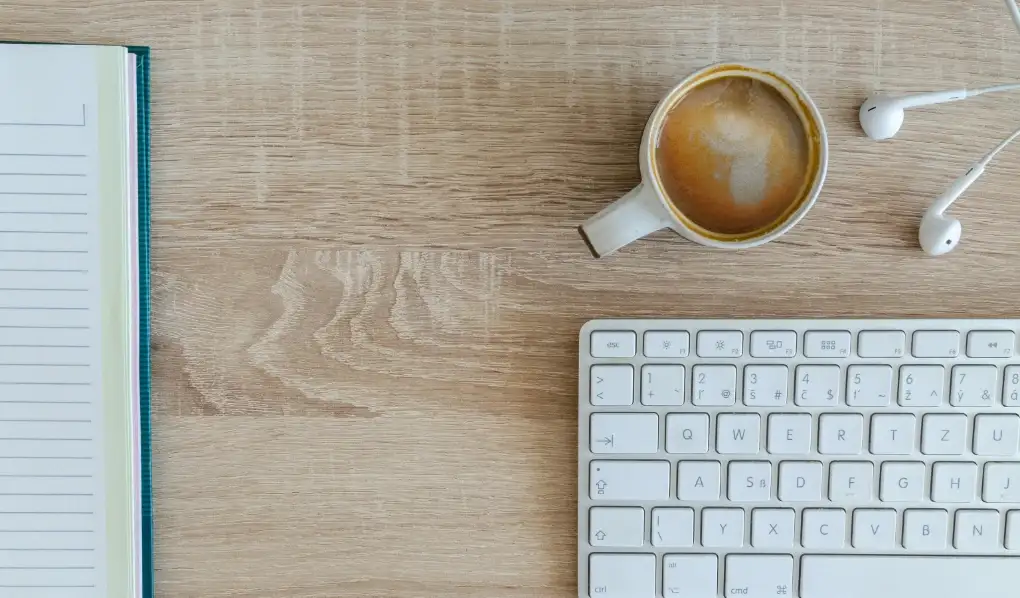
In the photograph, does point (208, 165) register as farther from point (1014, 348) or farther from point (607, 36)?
point (1014, 348)

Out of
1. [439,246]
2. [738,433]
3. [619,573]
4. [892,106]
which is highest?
[892,106]

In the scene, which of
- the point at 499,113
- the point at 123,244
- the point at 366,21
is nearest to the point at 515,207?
the point at 499,113

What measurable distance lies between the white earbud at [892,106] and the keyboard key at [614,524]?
1.08 ft

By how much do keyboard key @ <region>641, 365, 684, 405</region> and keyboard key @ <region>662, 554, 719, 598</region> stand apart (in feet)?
0.39

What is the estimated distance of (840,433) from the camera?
1.87 feet

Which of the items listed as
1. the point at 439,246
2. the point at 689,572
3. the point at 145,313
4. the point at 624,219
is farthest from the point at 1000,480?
→ the point at 145,313

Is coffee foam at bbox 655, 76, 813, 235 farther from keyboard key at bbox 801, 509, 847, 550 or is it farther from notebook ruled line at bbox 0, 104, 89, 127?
notebook ruled line at bbox 0, 104, 89, 127

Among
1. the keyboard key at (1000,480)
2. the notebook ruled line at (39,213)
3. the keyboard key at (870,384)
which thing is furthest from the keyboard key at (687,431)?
the notebook ruled line at (39,213)

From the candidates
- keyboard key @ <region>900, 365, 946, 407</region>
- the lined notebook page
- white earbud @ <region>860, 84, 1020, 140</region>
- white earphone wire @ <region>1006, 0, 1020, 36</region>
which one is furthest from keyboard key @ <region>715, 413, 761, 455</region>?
the lined notebook page

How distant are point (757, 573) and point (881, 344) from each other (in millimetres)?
193

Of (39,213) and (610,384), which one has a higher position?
(39,213)

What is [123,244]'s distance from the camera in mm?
562

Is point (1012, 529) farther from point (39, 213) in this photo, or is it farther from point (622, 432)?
point (39, 213)

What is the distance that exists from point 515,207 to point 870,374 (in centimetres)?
29
